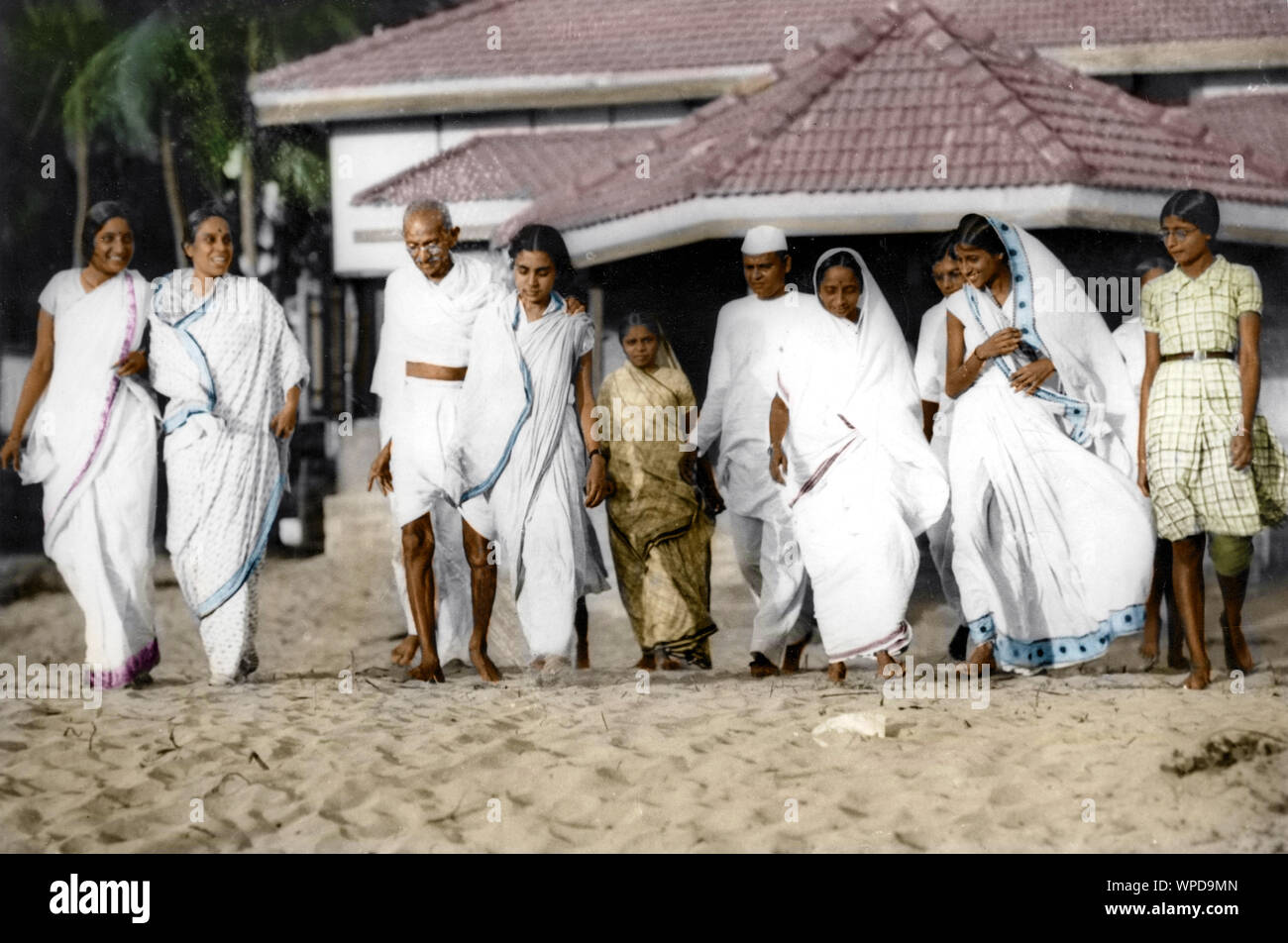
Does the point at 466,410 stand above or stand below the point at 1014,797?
above

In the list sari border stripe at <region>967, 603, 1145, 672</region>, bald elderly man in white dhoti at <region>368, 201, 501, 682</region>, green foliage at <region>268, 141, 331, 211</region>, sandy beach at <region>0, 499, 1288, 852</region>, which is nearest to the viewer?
sandy beach at <region>0, 499, 1288, 852</region>

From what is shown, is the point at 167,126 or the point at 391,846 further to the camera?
the point at 167,126

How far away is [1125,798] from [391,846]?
2.70m

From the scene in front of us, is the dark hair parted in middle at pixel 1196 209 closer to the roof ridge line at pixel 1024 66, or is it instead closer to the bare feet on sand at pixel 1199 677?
the roof ridge line at pixel 1024 66

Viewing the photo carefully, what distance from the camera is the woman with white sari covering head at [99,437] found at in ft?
24.8

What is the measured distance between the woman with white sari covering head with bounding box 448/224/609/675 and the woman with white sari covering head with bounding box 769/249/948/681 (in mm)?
891

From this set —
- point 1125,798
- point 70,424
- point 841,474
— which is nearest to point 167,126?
point 70,424

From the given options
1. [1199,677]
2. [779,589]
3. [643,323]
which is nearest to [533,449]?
[643,323]

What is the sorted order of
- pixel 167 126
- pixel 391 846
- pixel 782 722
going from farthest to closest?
pixel 167 126, pixel 782 722, pixel 391 846

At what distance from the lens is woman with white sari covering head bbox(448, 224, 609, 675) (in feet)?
24.3

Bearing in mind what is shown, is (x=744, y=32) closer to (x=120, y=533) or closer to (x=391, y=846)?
(x=120, y=533)

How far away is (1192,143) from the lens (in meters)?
8.11

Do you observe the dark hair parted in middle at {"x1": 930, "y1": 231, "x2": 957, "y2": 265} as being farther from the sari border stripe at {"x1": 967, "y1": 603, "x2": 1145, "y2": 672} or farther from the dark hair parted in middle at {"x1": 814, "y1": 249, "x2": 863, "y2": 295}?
the sari border stripe at {"x1": 967, "y1": 603, "x2": 1145, "y2": 672}

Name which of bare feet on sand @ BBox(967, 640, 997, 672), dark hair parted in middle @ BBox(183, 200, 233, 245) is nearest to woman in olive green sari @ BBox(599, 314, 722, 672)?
bare feet on sand @ BBox(967, 640, 997, 672)
